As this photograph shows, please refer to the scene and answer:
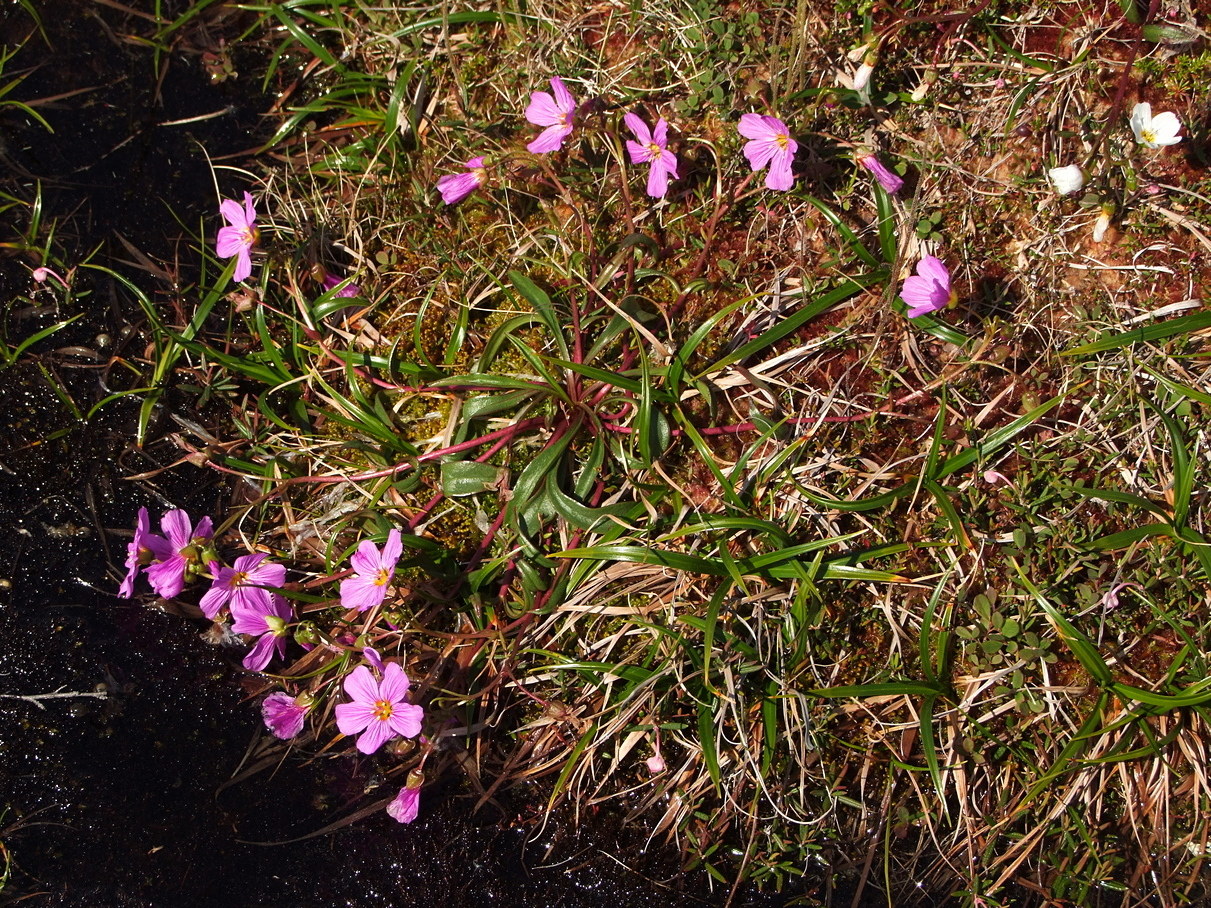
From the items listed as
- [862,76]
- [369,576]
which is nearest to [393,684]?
[369,576]

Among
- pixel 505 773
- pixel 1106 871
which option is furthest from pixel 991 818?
pixel 505 773

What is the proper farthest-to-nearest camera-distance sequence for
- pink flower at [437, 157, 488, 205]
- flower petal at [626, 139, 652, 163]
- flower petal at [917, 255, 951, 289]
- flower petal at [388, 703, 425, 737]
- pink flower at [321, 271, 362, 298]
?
1. pink flower at [321, 271, 362, 298]
2. pink flower at [437, 157, 488, 205]
3. flower petal at [626, 139, 652, 163]
4. flower petal at [917, 255, 951, 289]
5. flower petal at [388, 703, 425, 737]

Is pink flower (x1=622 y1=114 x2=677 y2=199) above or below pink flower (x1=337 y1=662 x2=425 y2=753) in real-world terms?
above

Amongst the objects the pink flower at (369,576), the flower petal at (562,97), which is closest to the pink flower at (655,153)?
the flower petal at (562,97)

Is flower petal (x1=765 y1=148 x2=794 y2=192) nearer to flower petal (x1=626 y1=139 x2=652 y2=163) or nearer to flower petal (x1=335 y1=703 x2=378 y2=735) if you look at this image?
flower petal (x1=626 y1=139 x2=652 y2=163)

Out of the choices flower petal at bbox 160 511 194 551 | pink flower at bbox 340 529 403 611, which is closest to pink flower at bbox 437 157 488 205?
pink flower at bbox 340 529 403 611

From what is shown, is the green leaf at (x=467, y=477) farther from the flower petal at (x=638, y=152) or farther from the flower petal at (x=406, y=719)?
the flower petal at (x=638, y=152)

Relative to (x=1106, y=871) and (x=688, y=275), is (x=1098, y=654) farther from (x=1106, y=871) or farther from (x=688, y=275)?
(x=688, y=275)
